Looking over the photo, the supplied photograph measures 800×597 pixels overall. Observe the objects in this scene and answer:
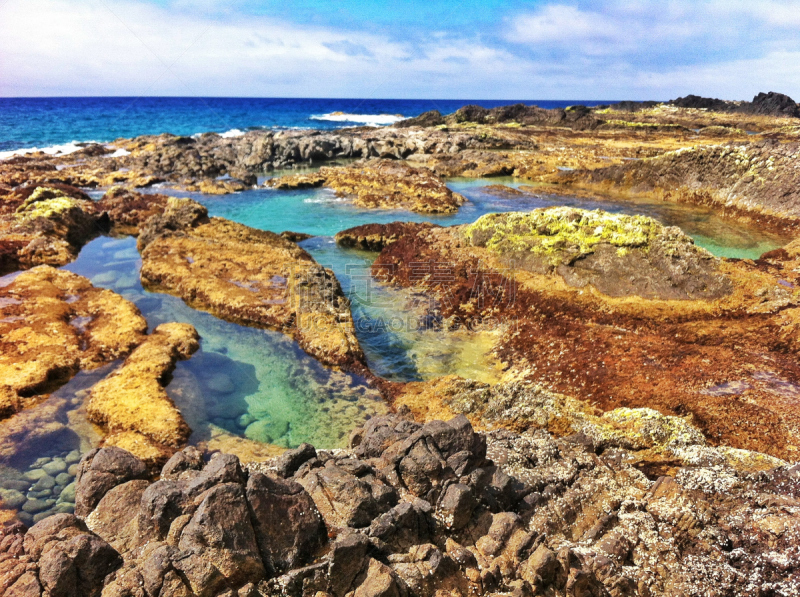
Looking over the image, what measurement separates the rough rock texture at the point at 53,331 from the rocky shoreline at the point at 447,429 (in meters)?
0.09

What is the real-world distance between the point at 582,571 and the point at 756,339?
11.3m

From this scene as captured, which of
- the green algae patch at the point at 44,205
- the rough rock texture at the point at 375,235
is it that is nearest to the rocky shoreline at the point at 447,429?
the rough rock texture at the point at 375,235

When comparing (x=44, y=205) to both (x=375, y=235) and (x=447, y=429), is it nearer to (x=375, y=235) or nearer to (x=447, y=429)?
(x=375, y=235)

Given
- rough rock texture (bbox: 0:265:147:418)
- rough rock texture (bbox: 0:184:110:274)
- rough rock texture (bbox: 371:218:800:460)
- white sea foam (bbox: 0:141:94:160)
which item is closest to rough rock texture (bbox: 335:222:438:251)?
rough rock texture (bbox: 371:218:800:460)

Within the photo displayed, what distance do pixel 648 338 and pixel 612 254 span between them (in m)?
5.35

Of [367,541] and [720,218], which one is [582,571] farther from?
[720,218]

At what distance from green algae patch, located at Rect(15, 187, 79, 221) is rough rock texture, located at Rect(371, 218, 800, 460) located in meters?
20.4

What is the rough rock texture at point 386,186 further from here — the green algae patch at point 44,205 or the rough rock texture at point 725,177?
the green algae patch at point 44,205

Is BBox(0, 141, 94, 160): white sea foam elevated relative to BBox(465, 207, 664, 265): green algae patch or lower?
elevated

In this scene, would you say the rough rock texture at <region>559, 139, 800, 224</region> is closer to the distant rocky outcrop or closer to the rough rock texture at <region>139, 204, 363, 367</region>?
the rough rock texture at <region>139, 204, 363, 367</region>

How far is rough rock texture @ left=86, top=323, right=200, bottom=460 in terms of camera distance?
1102 cm

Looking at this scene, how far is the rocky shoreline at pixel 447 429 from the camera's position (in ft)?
19.4

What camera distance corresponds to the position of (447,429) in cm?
785

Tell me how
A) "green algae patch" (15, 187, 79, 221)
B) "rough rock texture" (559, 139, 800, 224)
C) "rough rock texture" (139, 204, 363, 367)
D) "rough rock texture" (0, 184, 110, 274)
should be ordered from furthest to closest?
"rough rock texture" (559, 139, 800, 224) → "green algae patch" (15, 187, 79, 221) → "rough rock texture" (0, 184, 110, 274) → "rough rock texture" (139, 204, 363, 367)
